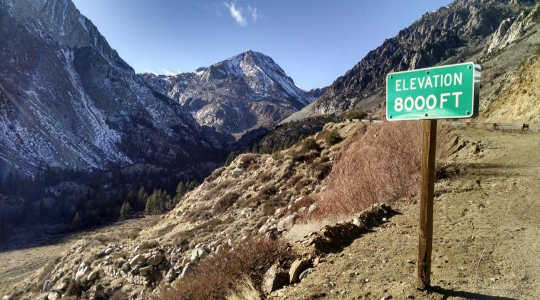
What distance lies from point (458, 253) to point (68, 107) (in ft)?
554

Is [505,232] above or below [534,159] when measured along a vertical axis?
below

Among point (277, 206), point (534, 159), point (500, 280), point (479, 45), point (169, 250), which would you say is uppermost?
point (479, 45)

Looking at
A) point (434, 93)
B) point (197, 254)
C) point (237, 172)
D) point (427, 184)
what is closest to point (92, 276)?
point (197, 254)

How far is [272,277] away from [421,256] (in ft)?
8.26

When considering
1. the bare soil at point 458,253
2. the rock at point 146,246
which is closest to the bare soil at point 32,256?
the rock at point 146,246

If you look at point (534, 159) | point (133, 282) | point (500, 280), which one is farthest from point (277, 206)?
point (500, 280)

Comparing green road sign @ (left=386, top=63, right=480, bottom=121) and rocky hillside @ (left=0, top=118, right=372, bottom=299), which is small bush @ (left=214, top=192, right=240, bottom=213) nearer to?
rocky hillside @ (left=0, top=118, right=372, bottom=299)

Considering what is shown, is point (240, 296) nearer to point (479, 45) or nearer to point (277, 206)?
point (277, 206)

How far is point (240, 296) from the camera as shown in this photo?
5.33 meters

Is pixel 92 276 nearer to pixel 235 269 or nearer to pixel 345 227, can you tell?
pixel 235 269

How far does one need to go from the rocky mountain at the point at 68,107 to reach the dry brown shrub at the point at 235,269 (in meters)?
126

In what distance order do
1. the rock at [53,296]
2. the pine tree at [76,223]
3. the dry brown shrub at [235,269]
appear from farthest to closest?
the pine tree at [76,223] < the rock at [53,296] < the dry brown shrub at [235,269]

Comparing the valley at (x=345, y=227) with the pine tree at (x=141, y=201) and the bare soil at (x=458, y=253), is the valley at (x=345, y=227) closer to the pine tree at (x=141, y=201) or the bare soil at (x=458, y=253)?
the bare soil at (x=458, y=253)

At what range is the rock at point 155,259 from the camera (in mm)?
16375
